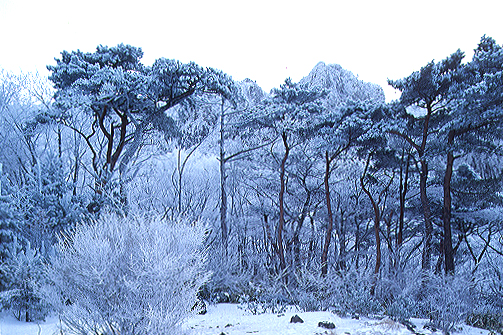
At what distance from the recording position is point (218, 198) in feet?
54.7

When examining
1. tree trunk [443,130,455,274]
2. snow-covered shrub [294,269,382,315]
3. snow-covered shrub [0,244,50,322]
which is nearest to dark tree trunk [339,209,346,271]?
snow-covered shrub [294,269,382,315]

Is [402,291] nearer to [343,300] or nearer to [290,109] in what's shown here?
[343,300]

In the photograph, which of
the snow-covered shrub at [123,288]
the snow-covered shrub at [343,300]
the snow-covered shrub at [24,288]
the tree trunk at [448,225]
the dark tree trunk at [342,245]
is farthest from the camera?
the dark tree trunk at [342,245]

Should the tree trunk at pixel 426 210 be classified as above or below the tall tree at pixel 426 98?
below

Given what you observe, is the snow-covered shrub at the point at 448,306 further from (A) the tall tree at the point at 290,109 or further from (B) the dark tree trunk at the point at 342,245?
(B) the dark tree trunk at the point at 342,245

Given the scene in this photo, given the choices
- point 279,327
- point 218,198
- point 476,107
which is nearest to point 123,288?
point 279,327

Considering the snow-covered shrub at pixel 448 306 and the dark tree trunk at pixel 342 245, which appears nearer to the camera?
the snow-covered shrub at pixel 448 306

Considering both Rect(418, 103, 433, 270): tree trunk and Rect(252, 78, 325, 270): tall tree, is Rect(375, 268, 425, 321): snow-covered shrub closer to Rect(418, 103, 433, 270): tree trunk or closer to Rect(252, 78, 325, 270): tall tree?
Rect(418, 103, 433, 270): tree trunk

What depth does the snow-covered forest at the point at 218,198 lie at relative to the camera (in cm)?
405

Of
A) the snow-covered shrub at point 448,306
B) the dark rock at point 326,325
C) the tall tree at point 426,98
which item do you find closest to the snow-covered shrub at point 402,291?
the snow-covered shrub at point 448,306

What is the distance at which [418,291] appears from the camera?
309 inches

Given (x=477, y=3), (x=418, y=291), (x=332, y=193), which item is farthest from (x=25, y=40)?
(x=332, y=193)

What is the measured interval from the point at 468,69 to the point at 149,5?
775 cm

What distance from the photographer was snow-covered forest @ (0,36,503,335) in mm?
4047
